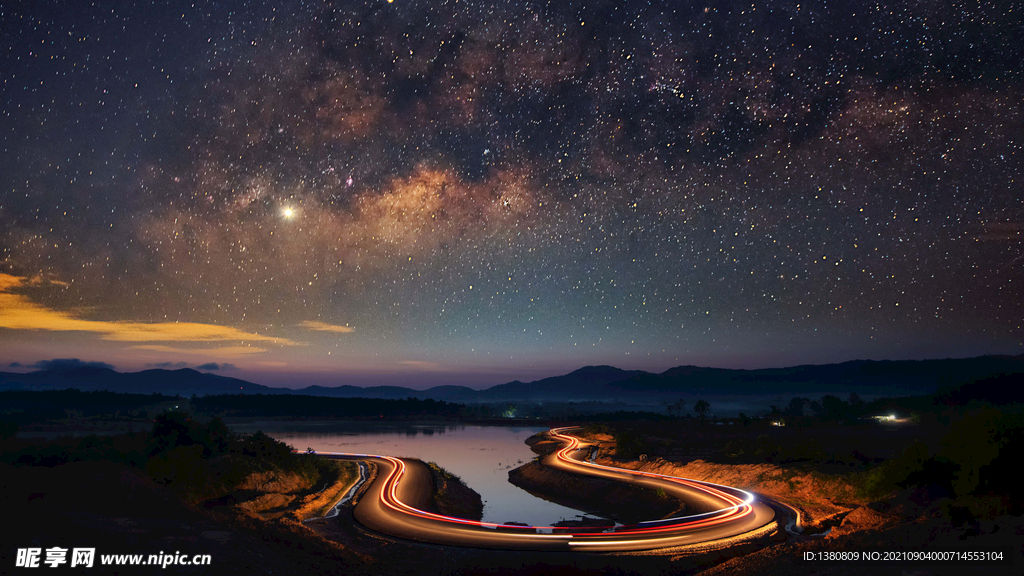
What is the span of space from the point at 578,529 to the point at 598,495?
18.4 m

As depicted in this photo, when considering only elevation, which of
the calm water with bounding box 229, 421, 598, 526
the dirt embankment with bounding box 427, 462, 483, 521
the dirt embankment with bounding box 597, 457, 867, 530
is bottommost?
the calm water with bounding box 229, 421, 598, 526

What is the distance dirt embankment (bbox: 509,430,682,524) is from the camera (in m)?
34.2

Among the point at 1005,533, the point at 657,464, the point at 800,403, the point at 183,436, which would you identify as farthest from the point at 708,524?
the point at 800,403

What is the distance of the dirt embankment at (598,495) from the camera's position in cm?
3419

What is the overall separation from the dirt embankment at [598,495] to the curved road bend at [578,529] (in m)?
1.52

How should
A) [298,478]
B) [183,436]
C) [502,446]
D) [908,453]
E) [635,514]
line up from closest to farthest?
1. [908,453]
2. [635,514]
3. [298,478]
4. [183,436]
5. [502,446]

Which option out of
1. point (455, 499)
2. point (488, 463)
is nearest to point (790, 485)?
point (455, 499)

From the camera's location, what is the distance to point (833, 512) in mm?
26969

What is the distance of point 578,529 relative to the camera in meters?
24.4

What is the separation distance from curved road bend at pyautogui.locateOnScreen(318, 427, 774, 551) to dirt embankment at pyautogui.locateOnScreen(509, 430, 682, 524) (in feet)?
5.00

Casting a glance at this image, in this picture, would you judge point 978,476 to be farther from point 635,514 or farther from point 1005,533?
→ point 635,514

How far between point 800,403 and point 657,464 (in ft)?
497

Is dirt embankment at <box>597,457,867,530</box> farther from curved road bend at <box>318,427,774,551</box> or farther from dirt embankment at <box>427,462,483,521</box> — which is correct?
dirt embankment at <box>427,462,483,521</box>

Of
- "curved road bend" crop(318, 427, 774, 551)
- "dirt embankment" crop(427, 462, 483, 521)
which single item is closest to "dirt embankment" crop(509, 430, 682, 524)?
"curved road bend" crop(318, 427, 774, 551)
